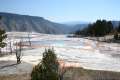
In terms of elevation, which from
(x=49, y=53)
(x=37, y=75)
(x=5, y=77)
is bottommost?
(x=5, y=77)

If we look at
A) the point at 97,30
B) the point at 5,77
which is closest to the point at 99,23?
the point at 97,30

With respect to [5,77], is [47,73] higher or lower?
higher

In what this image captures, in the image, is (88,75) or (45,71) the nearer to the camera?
(45,71)

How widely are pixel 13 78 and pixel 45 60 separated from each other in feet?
25.7

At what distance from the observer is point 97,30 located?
99.7 meters

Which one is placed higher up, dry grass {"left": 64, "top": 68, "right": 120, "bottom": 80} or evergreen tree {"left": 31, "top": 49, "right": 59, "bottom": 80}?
evergreen tree {"left": 31, "top": 49, "right": 59, "bottom": 80}

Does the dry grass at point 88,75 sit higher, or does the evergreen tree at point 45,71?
the evergreen tree at point 45,71

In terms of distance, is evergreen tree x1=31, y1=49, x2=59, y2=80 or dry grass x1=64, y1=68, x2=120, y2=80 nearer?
evergreen tree x1=31, y1=49, x2=59, y2=80

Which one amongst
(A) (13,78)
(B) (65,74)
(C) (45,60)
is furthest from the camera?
(A) (13,78)

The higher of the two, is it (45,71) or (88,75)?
(45,71)

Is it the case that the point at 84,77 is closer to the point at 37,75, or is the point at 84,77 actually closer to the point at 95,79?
the point at 95,79

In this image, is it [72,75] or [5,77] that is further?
[5,77]

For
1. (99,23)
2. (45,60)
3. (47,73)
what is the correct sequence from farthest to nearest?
(99,23), (45,60), (47,73)

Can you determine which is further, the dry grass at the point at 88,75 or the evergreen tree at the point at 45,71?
the dry grass at the point at 88,75
